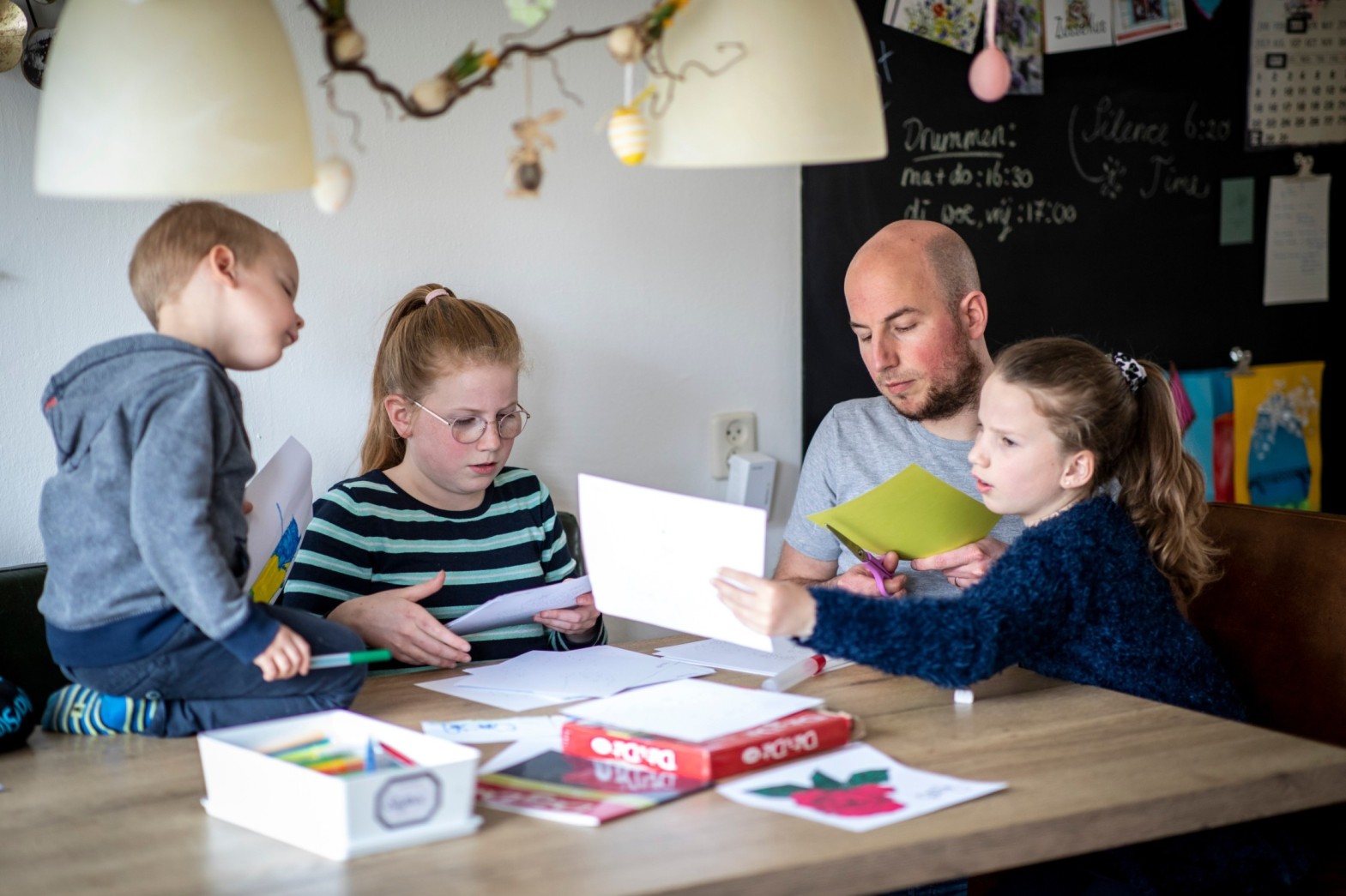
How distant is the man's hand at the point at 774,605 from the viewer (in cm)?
140

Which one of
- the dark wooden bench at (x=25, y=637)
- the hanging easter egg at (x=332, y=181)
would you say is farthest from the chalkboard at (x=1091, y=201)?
the hanging easter egg at (x=332, y=181)

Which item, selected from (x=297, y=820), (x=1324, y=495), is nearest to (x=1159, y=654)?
(x=297, y=820)

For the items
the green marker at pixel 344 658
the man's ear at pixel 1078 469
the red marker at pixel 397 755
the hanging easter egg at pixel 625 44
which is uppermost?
the hanging easter egg at pixel 625 44

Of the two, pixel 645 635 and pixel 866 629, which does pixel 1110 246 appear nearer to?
pixel 645 635

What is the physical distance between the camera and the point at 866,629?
142cm

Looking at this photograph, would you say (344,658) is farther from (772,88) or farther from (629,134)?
(772,88)

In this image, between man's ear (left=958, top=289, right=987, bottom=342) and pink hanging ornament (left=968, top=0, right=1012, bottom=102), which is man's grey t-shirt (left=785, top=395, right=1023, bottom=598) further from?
pink hanging ornament (left=968, top=0, right=1012, bottom=102)

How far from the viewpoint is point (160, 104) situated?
1100mm

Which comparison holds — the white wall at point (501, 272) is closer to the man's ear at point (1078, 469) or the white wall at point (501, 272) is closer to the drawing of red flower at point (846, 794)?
the man's ear at point (1078, 469)

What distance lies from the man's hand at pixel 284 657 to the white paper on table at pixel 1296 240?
8.29ft

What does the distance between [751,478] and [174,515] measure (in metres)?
1.42

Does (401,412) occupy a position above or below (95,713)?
above

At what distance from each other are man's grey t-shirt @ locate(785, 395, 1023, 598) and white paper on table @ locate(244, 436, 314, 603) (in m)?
0.91

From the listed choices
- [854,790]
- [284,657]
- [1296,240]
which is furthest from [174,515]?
[1296,240]
